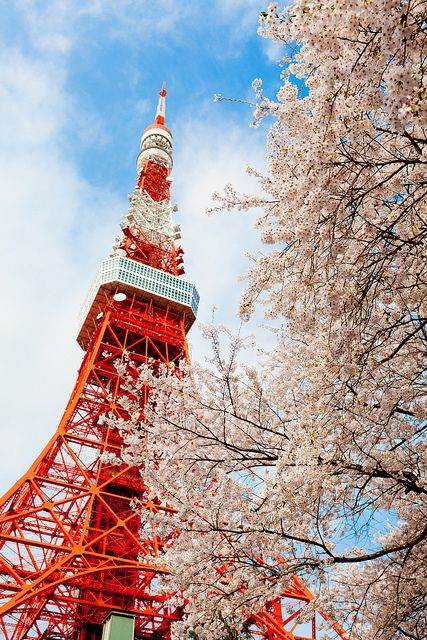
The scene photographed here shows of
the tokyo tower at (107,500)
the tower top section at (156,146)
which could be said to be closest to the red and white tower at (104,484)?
the tokyo tower at (107,500)

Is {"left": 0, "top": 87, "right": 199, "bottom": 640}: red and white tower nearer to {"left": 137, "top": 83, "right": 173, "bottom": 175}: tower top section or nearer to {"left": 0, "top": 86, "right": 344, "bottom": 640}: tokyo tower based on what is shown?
{"left": 0, "top": 86, "right": 344, "bottom": 640}: tokyo tower

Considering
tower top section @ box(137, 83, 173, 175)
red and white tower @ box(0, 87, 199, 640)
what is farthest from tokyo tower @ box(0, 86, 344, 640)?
tower top section @ box(137, 83, 173, 175)

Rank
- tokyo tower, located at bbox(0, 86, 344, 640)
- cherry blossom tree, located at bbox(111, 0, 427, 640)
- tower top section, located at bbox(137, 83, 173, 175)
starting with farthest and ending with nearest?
tower top section, located at bbox(137, 83, 173, 175)
tokyo tower, located at bbox(0, 86, 344, 640)
cherry blossom tree, located at bbox(111, 0, 427, 640)

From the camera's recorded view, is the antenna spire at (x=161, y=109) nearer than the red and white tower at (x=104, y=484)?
No

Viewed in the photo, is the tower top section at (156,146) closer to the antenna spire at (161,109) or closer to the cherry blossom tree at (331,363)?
the antenna spire at (161,109)

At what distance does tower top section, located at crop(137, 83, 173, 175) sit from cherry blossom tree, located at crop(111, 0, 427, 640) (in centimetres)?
2827

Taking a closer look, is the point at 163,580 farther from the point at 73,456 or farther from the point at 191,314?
the point at 191,314

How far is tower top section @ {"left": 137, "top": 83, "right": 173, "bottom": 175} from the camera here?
32.8 metres

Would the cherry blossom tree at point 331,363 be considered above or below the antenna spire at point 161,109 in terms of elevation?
below

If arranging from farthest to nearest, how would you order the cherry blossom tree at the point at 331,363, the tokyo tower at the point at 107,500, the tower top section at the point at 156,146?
the tower top section at the point at 156,146, the tokyo tower at the point at 107,500, the cherry blossom tree at the point at 331,363

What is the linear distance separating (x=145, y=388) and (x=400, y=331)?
14.2 meters

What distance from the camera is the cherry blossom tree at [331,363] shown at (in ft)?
10.1

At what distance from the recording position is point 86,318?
22609mm

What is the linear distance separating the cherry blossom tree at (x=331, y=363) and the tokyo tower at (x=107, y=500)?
3.27ft
